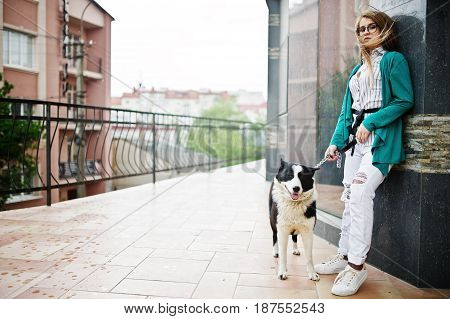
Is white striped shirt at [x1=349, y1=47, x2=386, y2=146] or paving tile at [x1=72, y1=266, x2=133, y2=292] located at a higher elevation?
white striped shirt at [x1=349, y1=47, x2=386, y2=146]

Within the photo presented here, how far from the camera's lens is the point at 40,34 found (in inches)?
549

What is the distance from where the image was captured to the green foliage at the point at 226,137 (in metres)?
8.98

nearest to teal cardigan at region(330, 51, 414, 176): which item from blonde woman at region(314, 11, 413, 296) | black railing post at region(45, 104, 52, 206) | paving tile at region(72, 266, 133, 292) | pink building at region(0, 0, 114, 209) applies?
blonde woman at region(314, 11, 413, 296)

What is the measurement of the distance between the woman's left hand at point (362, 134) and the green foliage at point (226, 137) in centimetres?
641

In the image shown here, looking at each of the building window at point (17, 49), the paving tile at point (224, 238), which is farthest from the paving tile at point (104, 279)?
the building window at point (17, 49)

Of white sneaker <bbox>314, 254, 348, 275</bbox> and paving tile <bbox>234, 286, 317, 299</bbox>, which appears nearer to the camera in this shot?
paving tile <bbox>234, 286, 317, 299</bbox>

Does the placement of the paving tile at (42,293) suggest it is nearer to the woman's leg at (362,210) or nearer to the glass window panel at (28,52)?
the woman's leg at (362,210)

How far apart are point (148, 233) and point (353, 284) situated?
1.73 metres

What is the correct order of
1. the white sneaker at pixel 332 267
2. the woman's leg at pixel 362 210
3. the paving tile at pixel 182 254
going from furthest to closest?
the paving tile at pixel 182 254, the white sneaker at pixel 332 267, the woman's leg at pixel 362 210

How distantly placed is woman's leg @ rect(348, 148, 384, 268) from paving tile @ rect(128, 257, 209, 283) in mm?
855

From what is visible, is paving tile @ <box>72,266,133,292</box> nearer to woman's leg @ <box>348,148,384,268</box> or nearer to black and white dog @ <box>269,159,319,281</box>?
black and white dog @ <box>269,159,319,281</box>

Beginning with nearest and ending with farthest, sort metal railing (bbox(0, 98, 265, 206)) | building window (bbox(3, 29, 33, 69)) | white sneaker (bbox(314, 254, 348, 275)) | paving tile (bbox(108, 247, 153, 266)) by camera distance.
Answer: white sneaker (bbox(314, 254, 348, 275))
paving tile (bbox(108, 247, 153, 266))
metal railing (bbox(0, 98, 265, 206))
building window (bbox(3, 29, 33, 69))

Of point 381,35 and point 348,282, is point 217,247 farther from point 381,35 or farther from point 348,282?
point 381,35

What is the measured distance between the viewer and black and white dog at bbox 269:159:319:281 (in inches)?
81.9
